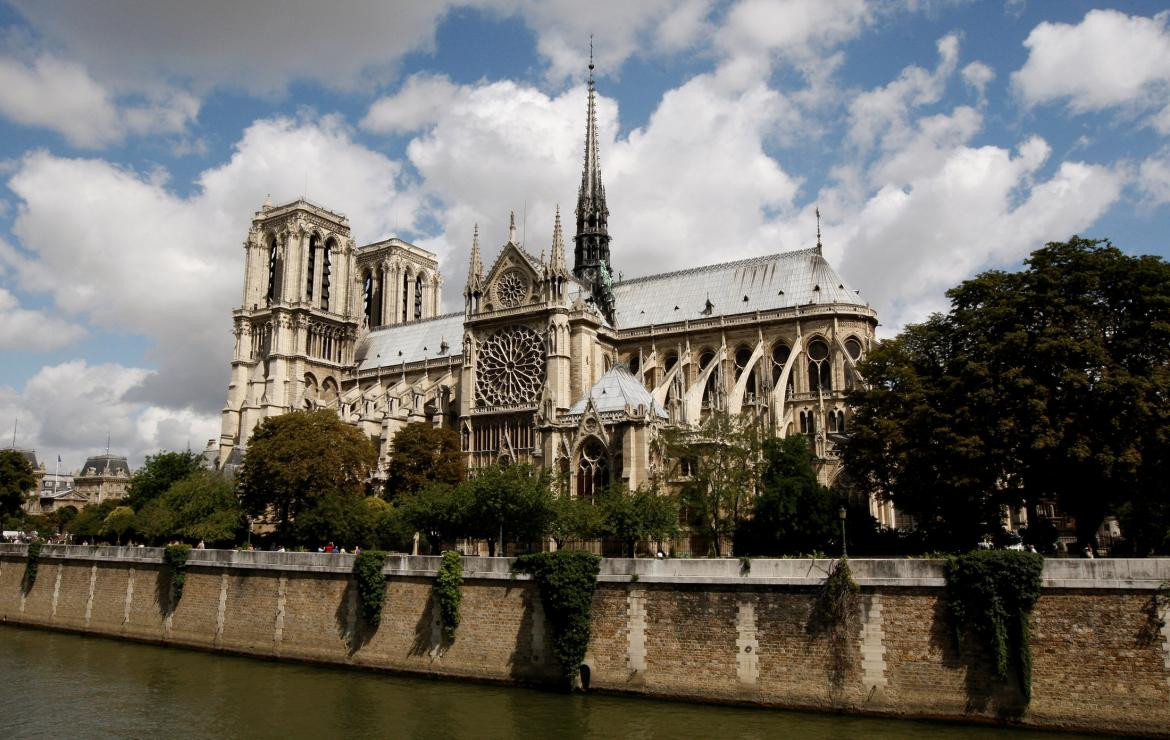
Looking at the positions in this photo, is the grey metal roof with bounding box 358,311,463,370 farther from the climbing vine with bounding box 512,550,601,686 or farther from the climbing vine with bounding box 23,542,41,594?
the climbing vine with bounding box 512,550,601,686

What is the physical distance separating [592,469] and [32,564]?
92.8 feet

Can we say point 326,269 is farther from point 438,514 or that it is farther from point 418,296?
point 438,514

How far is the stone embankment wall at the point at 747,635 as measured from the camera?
22125 millimetres

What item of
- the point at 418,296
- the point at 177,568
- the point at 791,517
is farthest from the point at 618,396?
the point at 418,296

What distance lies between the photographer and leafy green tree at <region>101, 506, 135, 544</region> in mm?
53953

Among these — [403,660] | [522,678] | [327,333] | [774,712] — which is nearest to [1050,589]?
[774,712]

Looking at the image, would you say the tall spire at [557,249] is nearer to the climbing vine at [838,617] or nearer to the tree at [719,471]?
the tree at [719,471]

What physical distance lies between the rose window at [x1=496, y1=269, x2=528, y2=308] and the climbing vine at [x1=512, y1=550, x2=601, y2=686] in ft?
113

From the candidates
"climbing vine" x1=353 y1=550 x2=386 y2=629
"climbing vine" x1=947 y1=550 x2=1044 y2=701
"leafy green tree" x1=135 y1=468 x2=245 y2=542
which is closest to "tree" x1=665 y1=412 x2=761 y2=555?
"climbing vine" x1=353 y1=550 x2=386 y2=629

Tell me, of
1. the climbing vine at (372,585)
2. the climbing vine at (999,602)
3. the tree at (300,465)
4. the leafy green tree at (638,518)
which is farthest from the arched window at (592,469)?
the climbing vine at (999,602)

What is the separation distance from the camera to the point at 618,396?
4681 cm

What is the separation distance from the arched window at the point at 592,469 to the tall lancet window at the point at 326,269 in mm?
46232

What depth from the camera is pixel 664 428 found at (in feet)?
146

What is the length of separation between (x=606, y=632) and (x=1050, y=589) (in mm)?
11806
